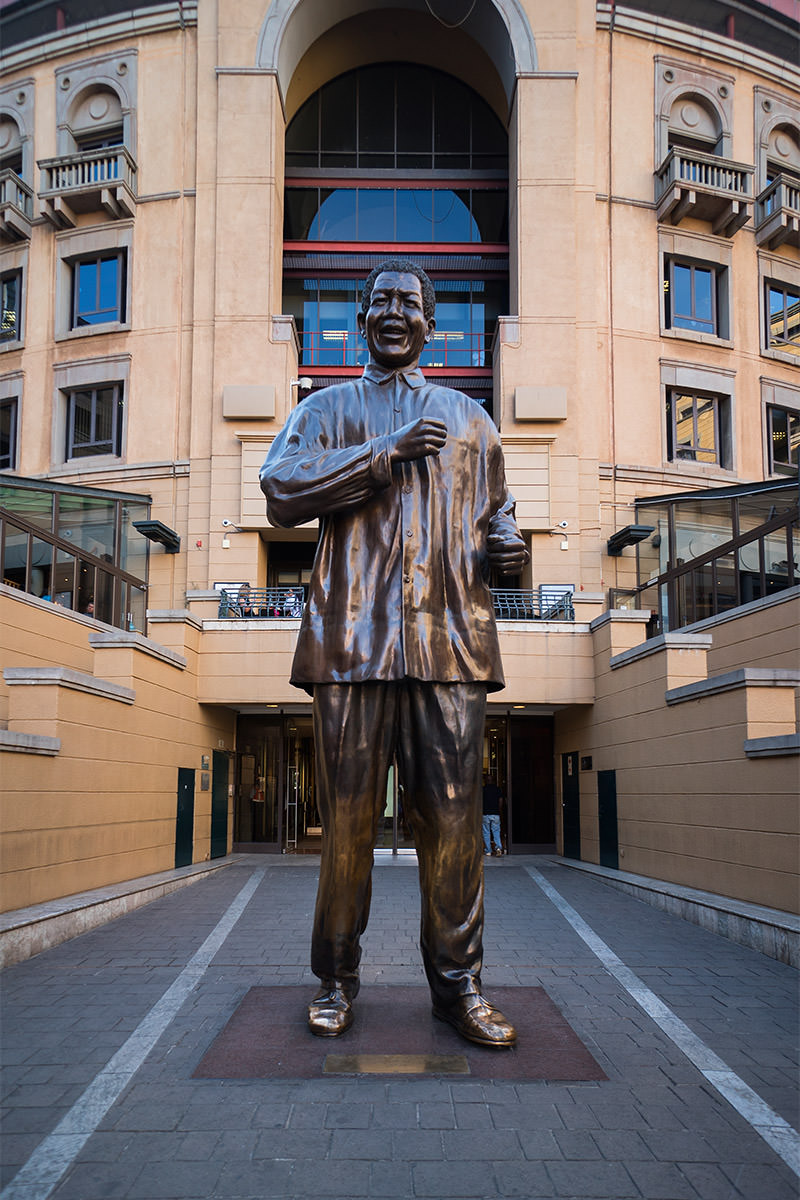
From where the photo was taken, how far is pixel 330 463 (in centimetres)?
401

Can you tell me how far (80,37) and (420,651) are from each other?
28549 mm

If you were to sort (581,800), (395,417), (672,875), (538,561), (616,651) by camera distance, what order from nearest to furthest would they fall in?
1. (395,417)
2. (672,875)
3. (616,651)
4. (581,800)
5. (538,561)

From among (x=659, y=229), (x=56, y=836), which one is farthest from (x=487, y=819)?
(x=659, y=229)

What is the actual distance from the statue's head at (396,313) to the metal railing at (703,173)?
74.0 feet

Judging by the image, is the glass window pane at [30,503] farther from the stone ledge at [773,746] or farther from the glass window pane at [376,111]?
the glass window pane at [376,111]

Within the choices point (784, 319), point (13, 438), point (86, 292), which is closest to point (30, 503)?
point (13, 438)

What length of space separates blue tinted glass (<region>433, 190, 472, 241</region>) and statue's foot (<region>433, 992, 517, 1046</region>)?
27353mm

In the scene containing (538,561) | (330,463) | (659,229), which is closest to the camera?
(330,463)

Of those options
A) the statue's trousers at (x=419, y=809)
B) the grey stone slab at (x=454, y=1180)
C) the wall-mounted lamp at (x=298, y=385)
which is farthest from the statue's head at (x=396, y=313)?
the wall-mounted lamp at (x=298, y=385)

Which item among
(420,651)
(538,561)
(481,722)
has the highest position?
(538,561)

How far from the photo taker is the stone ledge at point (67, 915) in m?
6.86

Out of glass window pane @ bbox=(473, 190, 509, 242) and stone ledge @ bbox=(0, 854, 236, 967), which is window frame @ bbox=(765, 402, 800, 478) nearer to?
glass window pane @ bbox=(473, 190, 509, 242)

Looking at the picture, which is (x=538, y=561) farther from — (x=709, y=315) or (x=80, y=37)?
(x=80, y=37)

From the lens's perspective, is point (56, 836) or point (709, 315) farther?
point (709, 315)
